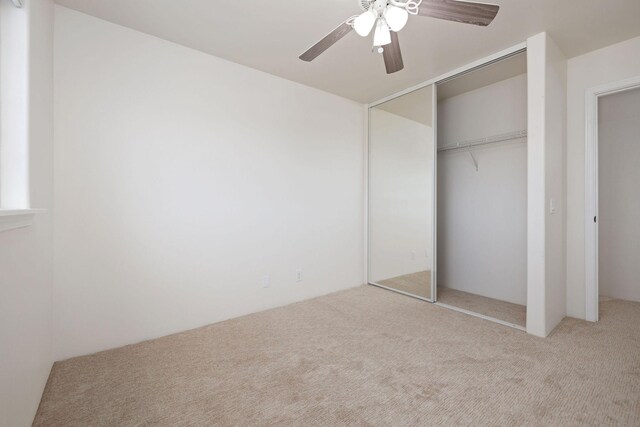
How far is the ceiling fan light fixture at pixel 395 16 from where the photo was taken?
4.48 ft

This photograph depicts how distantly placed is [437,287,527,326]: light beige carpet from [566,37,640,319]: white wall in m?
0.46

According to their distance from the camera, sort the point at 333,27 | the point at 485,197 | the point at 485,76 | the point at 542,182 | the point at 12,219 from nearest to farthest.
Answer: the point at 12,219 < the point at 333,27 < the point at 542,182 < the point at 485,76 < the point at 485,197

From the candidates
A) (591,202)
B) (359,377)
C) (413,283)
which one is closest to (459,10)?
(359,377)

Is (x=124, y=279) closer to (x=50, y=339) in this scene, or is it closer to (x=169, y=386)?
(x=50, y=339)

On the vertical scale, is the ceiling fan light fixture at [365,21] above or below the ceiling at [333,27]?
below

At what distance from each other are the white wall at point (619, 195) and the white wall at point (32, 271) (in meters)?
5.08

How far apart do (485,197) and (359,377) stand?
261 centimetres

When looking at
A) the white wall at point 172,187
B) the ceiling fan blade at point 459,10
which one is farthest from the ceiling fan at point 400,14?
the white wall at point 172,187

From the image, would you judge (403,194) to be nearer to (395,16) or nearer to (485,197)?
(485,197)

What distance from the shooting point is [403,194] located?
3.43 meters

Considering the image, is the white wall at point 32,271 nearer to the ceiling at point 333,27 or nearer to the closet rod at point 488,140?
the ceiling at point 333,27

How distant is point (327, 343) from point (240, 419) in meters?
0.91

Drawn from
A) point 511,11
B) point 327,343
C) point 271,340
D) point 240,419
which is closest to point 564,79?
point 511,11

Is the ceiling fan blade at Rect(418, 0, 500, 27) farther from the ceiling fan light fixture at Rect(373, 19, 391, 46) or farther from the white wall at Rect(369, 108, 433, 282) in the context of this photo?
the white wall at Rect(369, 108, 433, 282)
